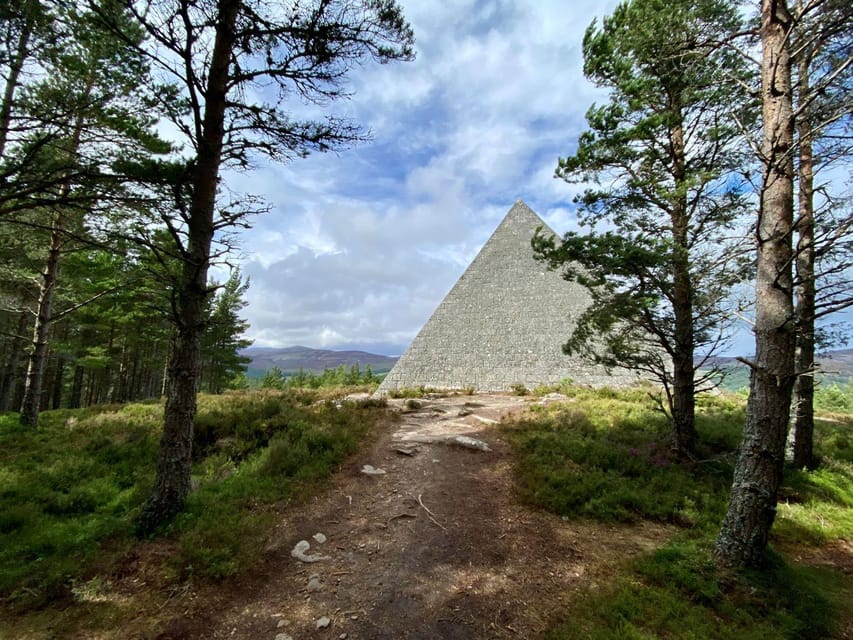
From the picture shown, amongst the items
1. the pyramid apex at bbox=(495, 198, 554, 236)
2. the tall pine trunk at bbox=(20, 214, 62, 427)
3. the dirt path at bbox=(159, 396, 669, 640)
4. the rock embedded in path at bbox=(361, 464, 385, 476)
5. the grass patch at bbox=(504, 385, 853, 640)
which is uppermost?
the pyramid apex at bbox=(495, 198, 554, 236)

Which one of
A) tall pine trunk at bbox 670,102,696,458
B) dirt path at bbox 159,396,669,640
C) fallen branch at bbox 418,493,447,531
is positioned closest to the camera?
dirt path at bbox 159,396,669,640

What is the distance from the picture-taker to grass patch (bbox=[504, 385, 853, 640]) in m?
3.28

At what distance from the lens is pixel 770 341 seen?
3.80m

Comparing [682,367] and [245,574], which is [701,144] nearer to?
[682,367]

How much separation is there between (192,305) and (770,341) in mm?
7139

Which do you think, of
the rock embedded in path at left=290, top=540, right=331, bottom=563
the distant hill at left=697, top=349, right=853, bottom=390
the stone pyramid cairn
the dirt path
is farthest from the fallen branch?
the stone pyramid cairn

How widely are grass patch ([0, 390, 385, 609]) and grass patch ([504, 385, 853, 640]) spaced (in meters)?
3.96

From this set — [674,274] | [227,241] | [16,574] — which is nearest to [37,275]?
[227,241]

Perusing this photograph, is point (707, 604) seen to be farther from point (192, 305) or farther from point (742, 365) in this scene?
point (192, 305)

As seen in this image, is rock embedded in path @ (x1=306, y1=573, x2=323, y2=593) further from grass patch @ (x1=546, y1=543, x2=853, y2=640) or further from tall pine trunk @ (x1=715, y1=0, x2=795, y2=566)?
tall pine trunk @ (x1=715, y1=0, x2=795, y2=566)

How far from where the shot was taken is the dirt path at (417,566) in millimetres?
3277

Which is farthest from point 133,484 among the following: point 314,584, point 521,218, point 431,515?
point 521,218

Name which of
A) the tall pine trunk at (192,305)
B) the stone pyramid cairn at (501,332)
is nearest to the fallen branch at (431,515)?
the tall pine trunk at (192,305)

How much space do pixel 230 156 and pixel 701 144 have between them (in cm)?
890
